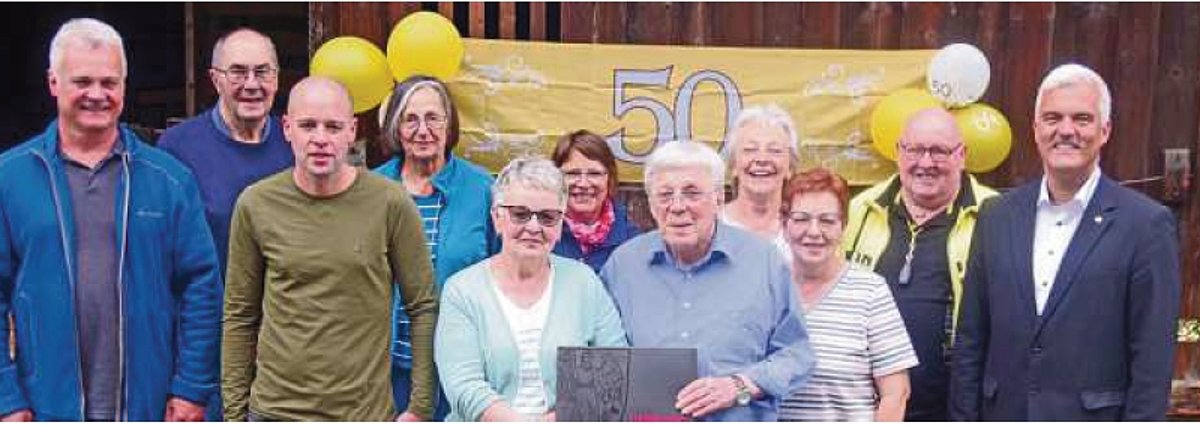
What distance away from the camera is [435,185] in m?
3.58

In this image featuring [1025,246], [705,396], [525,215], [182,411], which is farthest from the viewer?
[182,411]

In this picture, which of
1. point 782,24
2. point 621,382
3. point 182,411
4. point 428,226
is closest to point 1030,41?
point 782,24

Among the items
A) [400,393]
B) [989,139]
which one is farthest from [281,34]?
[400,393]

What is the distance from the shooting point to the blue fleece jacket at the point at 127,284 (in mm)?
3098

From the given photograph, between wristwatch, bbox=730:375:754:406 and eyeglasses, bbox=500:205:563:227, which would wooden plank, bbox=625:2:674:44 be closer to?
eyeglasses, bbox=500:205:563:227

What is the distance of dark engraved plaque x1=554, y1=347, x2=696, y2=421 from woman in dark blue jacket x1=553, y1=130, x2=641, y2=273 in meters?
0.74

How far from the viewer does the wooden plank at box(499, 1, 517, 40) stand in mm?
5676

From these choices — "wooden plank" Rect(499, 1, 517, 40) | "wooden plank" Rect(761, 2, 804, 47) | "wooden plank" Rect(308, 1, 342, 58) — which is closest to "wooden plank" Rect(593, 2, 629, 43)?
"wooden plank" Rect(499, 1, 517, 40)

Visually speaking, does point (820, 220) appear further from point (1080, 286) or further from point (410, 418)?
point (410, 418)

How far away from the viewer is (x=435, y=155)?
141 inches

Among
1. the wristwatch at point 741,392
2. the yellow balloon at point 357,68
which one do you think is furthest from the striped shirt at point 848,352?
the yellow balloon at point 357,68

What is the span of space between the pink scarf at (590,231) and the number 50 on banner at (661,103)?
205 cm

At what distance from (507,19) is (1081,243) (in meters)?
3.14

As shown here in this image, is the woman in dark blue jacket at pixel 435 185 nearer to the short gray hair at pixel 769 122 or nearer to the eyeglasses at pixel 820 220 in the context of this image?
the short gray hair at pixel 769 122
